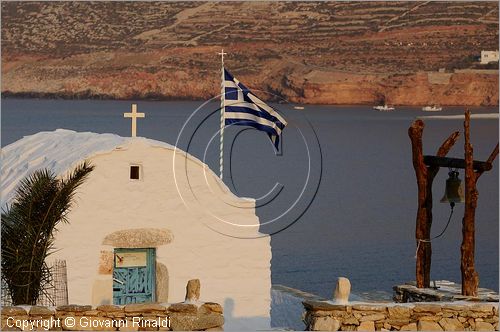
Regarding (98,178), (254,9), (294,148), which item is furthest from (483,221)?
(254,9)

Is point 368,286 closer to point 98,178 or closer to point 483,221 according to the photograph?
point 483,221

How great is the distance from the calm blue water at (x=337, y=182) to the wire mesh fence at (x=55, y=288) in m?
2.85

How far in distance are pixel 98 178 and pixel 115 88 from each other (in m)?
107

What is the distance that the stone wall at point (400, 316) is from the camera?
13320 mm

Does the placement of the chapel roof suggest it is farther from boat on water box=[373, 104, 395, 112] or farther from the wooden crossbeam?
boat on water box=[373, 104, 395, 112]

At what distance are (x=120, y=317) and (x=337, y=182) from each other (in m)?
66.9

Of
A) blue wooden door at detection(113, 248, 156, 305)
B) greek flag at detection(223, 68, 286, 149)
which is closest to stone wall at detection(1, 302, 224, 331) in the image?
blue wooden door at detection(113, 248, 156, 305)

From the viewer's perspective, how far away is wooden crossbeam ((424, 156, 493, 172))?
15812mm

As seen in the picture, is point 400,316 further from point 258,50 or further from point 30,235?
point 258,50

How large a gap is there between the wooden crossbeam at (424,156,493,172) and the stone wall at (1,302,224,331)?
4.07 m

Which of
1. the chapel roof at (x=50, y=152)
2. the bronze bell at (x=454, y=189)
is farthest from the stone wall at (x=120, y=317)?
the bronze bell at (x=454, y=189)

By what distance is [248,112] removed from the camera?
18.3 metres

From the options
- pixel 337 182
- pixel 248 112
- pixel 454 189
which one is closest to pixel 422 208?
pixel 454 189

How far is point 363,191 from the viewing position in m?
74.6
